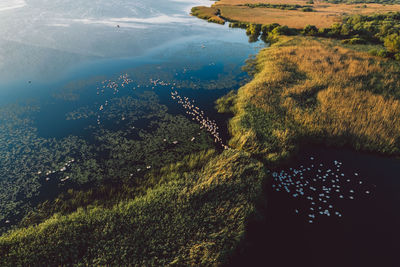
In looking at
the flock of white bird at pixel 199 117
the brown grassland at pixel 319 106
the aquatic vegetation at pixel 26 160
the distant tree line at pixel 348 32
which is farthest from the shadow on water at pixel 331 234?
the distant tree line at pixel 348 32

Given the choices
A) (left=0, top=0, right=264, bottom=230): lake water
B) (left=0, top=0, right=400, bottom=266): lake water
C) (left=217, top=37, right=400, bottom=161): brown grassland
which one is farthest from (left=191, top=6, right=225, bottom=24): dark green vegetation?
(left=217, top=37, right=400, bottom=161): brown grassland

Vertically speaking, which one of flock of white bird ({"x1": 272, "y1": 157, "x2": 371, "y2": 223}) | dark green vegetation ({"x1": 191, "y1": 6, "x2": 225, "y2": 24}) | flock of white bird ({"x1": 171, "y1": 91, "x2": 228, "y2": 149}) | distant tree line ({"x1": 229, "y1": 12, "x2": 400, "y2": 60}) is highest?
dark green vegetation ({"x1": 191, "y1": 6, "x2": 225, "y2": 24})

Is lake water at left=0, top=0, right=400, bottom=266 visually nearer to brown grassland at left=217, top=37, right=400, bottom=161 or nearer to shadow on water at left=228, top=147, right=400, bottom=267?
shadow on water at left=228, top=147, right=400, bottom=267

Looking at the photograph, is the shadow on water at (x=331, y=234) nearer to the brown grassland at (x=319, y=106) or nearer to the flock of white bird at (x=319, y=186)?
the flock of white bird at (x=319, y=186)

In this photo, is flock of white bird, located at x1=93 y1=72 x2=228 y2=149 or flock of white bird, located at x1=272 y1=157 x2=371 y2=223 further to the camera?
flock of white bird, located at x1=93 y1=72 x2=228 y2=149

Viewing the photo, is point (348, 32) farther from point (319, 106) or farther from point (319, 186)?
point (319, 186)

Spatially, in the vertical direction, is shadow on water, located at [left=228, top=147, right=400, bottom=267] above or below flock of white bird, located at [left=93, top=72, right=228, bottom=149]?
below

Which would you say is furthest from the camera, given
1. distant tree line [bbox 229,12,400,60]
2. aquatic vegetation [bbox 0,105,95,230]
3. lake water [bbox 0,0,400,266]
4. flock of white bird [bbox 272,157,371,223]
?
distant tree line [bbox 229,12,400,60]
